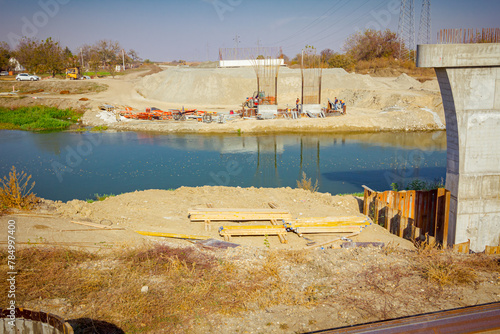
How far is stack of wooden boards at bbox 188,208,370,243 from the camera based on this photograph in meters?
12.0

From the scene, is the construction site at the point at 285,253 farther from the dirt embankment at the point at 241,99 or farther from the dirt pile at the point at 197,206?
the dirt embankment at the point at 241,99

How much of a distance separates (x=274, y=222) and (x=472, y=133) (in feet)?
21.6

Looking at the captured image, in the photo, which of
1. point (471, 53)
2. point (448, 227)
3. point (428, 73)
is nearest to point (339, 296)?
point (448, 227)

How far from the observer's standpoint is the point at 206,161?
2591 cm

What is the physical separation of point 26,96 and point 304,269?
165ft

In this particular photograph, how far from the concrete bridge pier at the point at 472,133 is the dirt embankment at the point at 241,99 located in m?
23.8

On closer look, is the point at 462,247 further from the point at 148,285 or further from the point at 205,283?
the point at 148,285

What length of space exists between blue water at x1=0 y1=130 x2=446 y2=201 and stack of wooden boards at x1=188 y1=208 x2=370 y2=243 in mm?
7371

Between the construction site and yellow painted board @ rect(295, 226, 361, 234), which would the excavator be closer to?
the construction site

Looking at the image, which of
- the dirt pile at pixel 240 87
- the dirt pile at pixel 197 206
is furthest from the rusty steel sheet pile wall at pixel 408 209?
the dirt pile at pixel 240 87

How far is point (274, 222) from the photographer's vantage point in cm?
1264

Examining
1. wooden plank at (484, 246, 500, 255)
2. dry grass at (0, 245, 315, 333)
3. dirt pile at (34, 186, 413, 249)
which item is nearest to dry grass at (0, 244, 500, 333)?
dry grass at (0, 245, 315, 333)

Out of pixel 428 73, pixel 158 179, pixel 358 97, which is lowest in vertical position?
pixel 158 179

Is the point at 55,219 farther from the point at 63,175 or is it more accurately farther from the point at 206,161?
the point at 206,161
